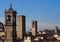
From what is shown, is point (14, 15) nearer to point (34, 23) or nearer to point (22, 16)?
point (22, 16)

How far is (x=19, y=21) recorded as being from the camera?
2320 cm

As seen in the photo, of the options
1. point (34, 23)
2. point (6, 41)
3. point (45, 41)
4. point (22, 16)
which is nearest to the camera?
point (6, 41)

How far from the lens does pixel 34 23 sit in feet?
84.7

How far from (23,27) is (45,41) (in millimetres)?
3538

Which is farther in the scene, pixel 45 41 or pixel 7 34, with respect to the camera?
pixel 45 41

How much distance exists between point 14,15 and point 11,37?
2.03 metres

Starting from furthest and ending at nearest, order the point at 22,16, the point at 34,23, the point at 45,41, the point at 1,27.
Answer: the point at 1,27
the point at 34,23
the point at 22,16
the point at 45,41

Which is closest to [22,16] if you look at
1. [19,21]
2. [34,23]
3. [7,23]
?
[19,21]

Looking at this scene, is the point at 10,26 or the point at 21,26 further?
the point at 21,26

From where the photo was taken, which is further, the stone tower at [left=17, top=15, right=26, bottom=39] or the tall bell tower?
the stone tower at [left=17, top=15, right=26, bottom=39]

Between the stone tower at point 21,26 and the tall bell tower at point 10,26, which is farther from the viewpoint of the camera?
the stone tower at point 21,26

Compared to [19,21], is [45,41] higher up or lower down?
lower down

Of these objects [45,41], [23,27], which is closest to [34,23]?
[23,27]

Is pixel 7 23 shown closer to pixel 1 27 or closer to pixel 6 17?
pixel 6 17
